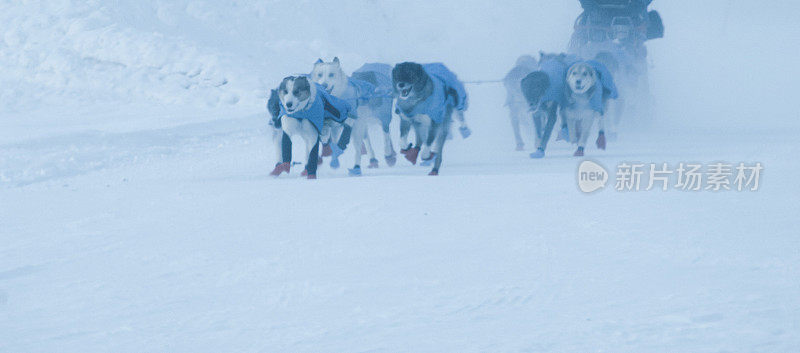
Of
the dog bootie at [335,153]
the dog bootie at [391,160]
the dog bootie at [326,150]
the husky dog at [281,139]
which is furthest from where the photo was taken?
the dog bootie at [391,160]

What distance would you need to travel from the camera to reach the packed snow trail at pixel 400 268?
2.81 m

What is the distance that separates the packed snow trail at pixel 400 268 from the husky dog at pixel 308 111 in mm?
709

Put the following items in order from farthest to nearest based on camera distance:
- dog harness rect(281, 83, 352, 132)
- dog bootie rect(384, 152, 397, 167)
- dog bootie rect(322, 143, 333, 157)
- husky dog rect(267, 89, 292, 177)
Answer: dog bootie rect(384, 152, 397, 167), dog bootie rect(322, 143, 333, 157), husky dog rect(267, 89, 292, 177), dog harness rect(281, 83, 352, 132)

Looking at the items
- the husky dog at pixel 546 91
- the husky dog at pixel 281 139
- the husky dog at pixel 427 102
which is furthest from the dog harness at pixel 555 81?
the husky dog at pixel 281 139

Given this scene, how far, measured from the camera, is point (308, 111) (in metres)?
7.20

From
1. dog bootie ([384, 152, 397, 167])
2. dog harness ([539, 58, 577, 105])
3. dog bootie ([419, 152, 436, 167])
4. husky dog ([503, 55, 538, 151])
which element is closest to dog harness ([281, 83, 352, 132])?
dog bootie ([419, 152, 436, 167])

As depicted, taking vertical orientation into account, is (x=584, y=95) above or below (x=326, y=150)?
above

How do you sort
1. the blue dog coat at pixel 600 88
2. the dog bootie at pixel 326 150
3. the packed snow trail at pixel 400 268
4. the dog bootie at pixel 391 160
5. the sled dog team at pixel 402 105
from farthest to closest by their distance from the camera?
1. the blue dog coat at pixel 600 88
2. the dog bootie at pixel 391 160
3. the dog bootie at pixel 326 150
4. the sled dog team at pixel 402 105
5. the packed snow trail at pixel 400 268

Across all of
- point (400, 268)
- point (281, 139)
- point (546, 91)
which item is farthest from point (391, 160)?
point (400, 268)

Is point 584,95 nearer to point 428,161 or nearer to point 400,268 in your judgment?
point 428,161

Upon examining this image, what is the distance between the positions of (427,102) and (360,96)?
81 cm

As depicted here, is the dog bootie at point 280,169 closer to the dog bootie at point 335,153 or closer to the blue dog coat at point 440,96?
the dog bootie at point 335,153

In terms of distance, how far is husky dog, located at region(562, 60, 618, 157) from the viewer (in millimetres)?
9375

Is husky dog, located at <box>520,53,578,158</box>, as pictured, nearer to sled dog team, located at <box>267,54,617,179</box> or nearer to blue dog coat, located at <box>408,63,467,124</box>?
sled dog team, located at <box>267,54,617,179</box>
